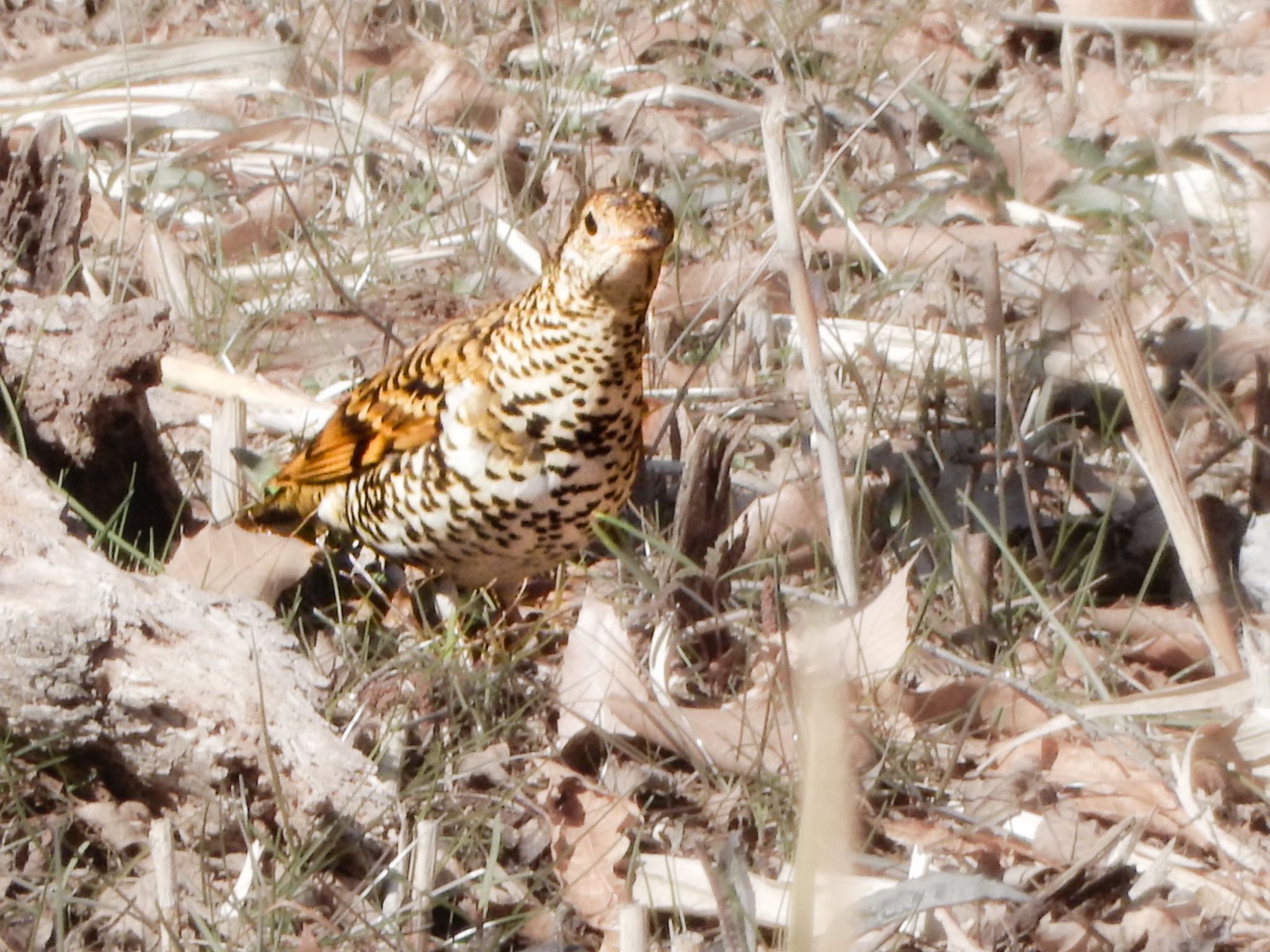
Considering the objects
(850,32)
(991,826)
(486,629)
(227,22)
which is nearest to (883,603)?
(991,826)

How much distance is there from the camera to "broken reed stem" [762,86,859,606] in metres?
3.07

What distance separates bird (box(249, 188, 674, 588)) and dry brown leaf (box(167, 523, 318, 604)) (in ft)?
0.77

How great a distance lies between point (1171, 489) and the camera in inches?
117

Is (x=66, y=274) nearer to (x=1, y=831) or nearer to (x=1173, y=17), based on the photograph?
(x=1, y=831)

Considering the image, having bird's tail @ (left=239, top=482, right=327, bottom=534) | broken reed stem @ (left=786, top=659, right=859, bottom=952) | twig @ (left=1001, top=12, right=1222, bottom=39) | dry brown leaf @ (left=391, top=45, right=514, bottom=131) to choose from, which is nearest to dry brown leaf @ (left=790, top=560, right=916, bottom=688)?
bird's tail @ (left=239, top=482, right=327, bottom=534)

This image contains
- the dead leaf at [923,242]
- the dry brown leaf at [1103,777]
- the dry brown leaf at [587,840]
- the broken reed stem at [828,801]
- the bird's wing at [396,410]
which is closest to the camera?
the broken reed stem at [828,801]

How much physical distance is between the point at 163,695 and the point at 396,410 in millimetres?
1143

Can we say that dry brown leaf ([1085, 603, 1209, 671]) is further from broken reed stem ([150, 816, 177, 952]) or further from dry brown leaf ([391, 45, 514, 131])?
dry brown leaf ([391, 45, 514, 131])

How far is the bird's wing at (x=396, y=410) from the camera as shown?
381cm

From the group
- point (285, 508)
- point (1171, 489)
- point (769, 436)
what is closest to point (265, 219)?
point (285, 508)

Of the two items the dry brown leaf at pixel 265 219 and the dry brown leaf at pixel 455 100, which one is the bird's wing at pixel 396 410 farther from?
the dry brown leaf at pixel 455 100

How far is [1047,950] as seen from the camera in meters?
2.87

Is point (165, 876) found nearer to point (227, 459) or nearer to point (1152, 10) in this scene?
point (227, 459)

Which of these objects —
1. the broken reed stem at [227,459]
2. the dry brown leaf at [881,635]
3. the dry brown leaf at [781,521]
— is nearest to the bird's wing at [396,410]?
the broken reed stem at [227,459]
